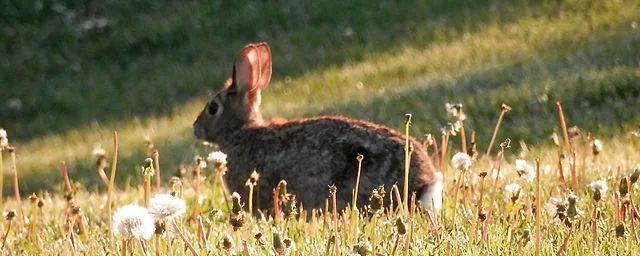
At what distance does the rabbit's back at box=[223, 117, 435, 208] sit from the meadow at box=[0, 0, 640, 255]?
15 cm

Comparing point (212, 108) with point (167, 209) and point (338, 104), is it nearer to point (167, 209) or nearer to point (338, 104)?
point (167, 209)

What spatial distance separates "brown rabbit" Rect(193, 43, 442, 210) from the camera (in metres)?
6.84

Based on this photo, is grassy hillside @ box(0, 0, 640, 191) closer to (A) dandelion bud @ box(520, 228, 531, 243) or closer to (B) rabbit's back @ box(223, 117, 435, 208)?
(B) rabbit's back @ box(223, 117, 435, 208)

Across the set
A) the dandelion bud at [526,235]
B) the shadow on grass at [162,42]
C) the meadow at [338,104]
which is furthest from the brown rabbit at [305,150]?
the shadow on grass at [162,42]

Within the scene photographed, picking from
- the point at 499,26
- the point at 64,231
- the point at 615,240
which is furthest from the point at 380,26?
the point at 615,240

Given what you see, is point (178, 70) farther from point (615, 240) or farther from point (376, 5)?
point (615, 240)

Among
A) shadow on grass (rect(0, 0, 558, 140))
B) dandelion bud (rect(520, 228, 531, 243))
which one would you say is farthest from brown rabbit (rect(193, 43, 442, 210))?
shadow on grass (rect(0, 0, 558, 140))

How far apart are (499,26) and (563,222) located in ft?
49.6

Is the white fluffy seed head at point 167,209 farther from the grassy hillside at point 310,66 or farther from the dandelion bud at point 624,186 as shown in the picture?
the grassy hillside at point 310,66

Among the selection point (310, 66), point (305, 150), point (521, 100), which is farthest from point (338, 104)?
point (305, 150)

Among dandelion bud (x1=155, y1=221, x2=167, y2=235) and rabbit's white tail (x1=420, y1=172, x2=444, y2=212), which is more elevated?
rabbit's white tail (x1=420, y1=172, x2=444, y2=212)

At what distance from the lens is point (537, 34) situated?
18969mm

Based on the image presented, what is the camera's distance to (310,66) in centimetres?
2066

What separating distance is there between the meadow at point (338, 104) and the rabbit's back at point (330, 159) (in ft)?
0.50
